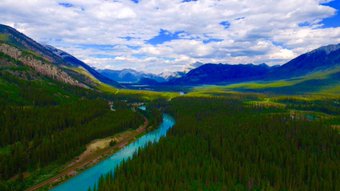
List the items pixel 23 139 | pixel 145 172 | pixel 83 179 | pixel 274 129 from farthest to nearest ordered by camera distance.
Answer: pixel 274 129 → pixel 23 139 → pixel 83 179 → pixel 145 172

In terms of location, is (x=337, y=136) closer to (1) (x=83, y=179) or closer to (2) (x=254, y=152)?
(2) (x=254, y=152)

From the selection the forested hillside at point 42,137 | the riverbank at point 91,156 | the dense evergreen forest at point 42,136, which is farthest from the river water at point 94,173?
the dense evergreen forest at point 42,136

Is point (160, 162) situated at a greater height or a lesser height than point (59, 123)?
lesser

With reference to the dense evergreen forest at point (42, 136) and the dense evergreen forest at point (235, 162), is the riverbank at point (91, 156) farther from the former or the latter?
the dense evergreen forest at point (235, 162)

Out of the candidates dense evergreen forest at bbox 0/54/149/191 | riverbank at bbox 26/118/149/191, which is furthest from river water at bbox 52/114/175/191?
dense evergreen forest at bbox 0/54/149/191

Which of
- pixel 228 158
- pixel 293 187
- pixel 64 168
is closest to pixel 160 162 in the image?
pixel 228 158

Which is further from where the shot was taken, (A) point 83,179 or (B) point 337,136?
(B) point 337,136

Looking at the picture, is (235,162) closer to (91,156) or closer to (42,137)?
(91,156)

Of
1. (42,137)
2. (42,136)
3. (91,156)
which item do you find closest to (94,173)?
(91,156)

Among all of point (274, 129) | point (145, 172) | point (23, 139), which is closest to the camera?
point (145, 172)
